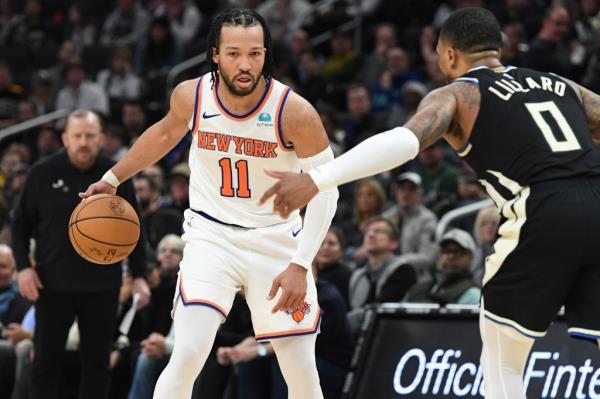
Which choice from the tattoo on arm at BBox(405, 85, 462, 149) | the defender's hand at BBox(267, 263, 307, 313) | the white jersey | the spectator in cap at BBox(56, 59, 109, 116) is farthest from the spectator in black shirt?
the spectator in cap at BBox(56, 59, 109, 116)

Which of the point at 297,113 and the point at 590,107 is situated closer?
the point at 590,107

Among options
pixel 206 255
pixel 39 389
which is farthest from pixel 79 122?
pixel 206 255

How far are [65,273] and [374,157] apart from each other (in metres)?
3.79

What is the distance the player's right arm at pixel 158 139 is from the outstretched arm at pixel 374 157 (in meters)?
1.57

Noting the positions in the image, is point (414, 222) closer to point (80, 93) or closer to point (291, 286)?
point (291, 286)

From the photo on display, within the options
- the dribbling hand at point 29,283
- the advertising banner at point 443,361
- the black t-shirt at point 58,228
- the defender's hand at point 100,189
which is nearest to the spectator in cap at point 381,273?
the advertising banner at point 443,361

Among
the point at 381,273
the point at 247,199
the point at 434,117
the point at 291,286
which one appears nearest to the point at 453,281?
the point at 381,273

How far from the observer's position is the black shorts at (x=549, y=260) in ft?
15.4

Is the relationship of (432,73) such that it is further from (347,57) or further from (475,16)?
(475,16)

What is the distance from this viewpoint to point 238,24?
5676mm

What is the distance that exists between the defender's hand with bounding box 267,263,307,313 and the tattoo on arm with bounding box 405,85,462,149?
1021 millimetres

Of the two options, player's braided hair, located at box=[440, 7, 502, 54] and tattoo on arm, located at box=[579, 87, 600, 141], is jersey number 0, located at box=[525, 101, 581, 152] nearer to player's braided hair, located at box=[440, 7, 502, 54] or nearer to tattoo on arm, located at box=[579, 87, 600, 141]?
tattoo on arm, located at box=[579, 87, 600, 141]

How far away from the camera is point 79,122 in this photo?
25.8ft

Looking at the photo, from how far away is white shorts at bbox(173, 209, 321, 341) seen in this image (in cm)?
561
